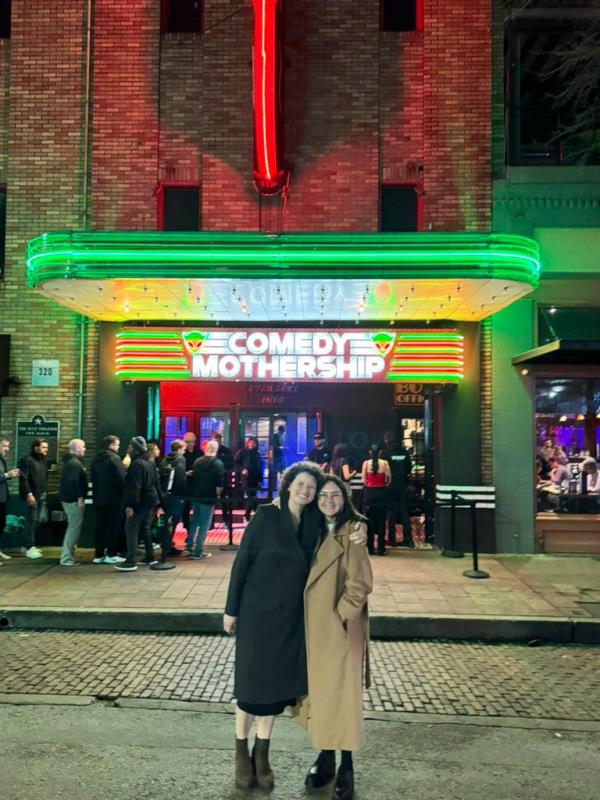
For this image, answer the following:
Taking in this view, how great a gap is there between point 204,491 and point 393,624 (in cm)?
402

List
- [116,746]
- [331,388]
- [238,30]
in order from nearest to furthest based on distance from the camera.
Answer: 1. [116,746]
2. [238,30]
3. [331,388]

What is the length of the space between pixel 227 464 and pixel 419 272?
245 inches

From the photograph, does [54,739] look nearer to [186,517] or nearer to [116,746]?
[116,746]

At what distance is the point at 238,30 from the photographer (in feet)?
38.4

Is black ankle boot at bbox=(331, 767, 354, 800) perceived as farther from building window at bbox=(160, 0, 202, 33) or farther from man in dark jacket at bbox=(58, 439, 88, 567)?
building window at bbox=(160, 0, 202, 33)

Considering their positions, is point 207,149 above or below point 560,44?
below

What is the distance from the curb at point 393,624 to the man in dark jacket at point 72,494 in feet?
8.13

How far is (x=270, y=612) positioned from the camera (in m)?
3.80

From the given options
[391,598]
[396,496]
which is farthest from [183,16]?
[391,598]

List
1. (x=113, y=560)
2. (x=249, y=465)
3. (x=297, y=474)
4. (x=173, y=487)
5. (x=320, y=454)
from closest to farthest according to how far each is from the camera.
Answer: (x=297, y=474) < (x=113, y=560) < (x=173, y=487) < (x=320, y=454) < (x=249, y=465)

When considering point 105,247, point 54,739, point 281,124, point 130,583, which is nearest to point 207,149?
point 281,124

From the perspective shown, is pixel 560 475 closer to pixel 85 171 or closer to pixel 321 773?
Result: pixel 321 773

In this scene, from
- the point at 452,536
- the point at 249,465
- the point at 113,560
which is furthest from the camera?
the point at 249,465

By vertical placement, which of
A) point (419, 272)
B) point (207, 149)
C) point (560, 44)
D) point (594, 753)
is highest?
point (560, 44)
